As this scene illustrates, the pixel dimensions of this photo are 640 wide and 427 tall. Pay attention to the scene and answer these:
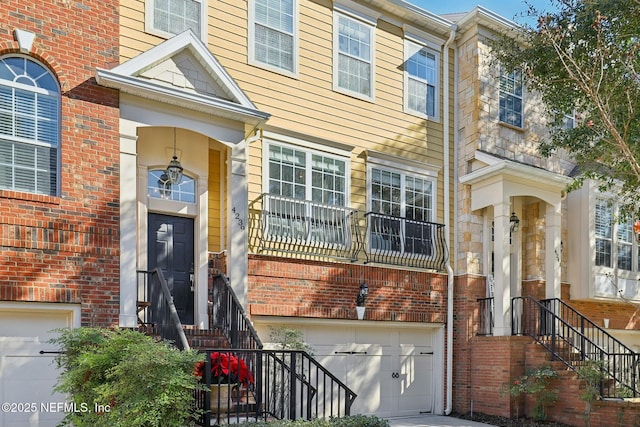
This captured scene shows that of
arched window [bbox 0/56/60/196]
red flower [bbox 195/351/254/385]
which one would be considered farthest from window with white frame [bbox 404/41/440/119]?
red flower [bbox 195/351/254/385]

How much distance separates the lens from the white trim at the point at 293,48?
11070mm

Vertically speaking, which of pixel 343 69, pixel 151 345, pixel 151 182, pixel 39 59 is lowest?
pixel 151 345

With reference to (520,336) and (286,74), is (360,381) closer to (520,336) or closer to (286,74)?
(520,336)

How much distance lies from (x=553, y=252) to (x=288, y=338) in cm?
638

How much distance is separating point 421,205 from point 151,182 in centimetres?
580

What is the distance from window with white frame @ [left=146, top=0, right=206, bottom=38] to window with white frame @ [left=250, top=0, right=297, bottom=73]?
3.29ft

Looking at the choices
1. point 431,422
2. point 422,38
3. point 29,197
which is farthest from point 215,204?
point 422,38

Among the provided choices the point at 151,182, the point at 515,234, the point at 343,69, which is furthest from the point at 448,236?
the point at 151,182

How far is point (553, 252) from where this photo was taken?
524 inches

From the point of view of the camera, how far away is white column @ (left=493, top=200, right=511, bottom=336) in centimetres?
1239

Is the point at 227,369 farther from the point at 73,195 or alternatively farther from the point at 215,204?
the point at 215,204

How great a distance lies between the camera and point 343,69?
12375mm

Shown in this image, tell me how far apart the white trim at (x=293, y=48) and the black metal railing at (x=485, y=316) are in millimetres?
6027

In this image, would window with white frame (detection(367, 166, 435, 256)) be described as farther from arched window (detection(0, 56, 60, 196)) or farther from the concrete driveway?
arched window (detection(0, 56, 60, 196))
